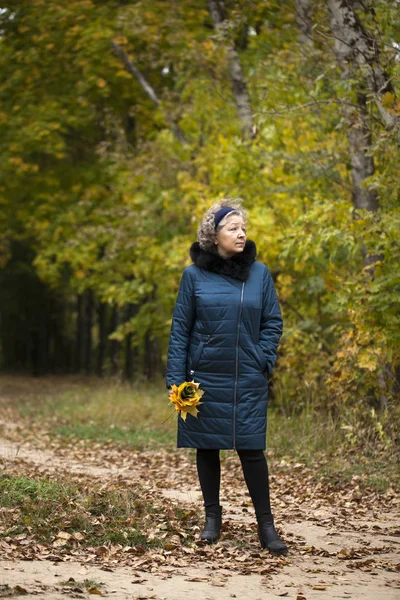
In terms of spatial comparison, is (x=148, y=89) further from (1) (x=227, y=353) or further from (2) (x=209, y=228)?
(1) (x=227, y=353)

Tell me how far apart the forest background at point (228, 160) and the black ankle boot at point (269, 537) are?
3.82m

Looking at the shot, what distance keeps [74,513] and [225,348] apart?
1.57 metres

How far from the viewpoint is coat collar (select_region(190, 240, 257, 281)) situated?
6105mm

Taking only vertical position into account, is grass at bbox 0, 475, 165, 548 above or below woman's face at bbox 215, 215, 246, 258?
below

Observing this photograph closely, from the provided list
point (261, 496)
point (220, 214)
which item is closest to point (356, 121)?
point (220, 214)

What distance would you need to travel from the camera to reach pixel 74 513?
6.33 metres

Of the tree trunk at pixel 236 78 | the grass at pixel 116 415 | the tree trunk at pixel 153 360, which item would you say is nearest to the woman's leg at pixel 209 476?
the grass at pixel 116 415

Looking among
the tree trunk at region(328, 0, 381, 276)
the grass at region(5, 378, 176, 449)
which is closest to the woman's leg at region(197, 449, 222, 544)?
the tree trunk at region(328, 0, 381, 276)

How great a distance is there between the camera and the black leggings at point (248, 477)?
5988 millimetres

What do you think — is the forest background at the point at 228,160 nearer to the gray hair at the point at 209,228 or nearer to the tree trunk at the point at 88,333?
the tree trunk at the point at 88,333

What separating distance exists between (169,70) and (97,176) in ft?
10.9

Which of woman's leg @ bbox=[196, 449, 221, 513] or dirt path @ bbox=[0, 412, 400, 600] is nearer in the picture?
dirt path @ bbox=[0, 412, 400, 600]

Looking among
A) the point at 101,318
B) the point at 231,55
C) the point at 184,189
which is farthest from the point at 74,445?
the point at 101,318

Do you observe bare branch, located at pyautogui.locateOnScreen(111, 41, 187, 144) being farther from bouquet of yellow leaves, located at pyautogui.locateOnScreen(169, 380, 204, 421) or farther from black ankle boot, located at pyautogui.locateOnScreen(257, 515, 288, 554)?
black ankle boot, located at pyautogui.locateOnScreen(257, 515, 288, 554)
